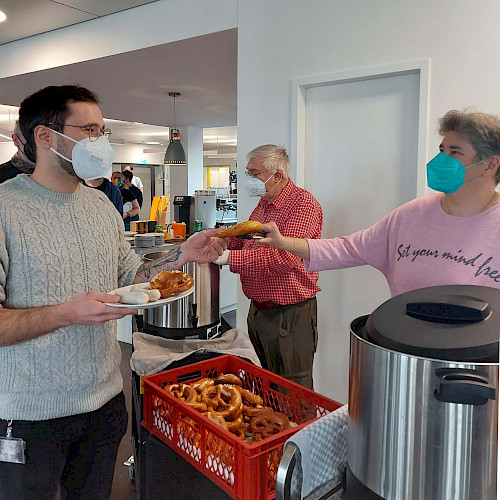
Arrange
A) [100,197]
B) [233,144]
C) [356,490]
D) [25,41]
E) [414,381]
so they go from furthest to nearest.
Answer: [233,144] < [25,41] < [100,197] < [356,490] < [414,381]

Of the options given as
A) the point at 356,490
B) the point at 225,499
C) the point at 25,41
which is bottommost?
the point at 225,499

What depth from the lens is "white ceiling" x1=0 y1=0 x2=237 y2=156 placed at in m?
3.62

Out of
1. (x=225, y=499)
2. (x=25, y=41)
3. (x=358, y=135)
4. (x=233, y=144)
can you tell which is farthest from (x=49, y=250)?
(x=233, y=144)

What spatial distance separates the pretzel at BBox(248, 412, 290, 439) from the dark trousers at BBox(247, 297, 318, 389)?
108 cm

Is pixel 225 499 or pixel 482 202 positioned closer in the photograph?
pixel 225 499

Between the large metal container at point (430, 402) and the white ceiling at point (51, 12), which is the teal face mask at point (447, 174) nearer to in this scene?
the large metal container at point (430, 402)

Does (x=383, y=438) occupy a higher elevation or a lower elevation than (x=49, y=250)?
lower

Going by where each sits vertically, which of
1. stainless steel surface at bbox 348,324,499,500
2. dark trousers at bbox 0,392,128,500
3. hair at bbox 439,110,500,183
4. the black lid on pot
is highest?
hair at bbox 439,110,500,183

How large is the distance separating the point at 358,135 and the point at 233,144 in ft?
37.0

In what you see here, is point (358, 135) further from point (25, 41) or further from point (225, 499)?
point (25, 41)

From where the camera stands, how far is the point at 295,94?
2.83 m

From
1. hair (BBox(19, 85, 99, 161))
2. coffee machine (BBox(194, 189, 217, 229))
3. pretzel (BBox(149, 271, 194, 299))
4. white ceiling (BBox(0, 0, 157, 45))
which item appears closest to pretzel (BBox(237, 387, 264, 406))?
pretzel (BBox(149, 271, 194, 299))

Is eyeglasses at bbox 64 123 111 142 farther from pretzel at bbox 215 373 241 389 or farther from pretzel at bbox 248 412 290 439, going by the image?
pretzel at bbox 248 412 290 439

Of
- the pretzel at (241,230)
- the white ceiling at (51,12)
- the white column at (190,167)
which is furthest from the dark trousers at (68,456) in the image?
the white column at (190,167)
